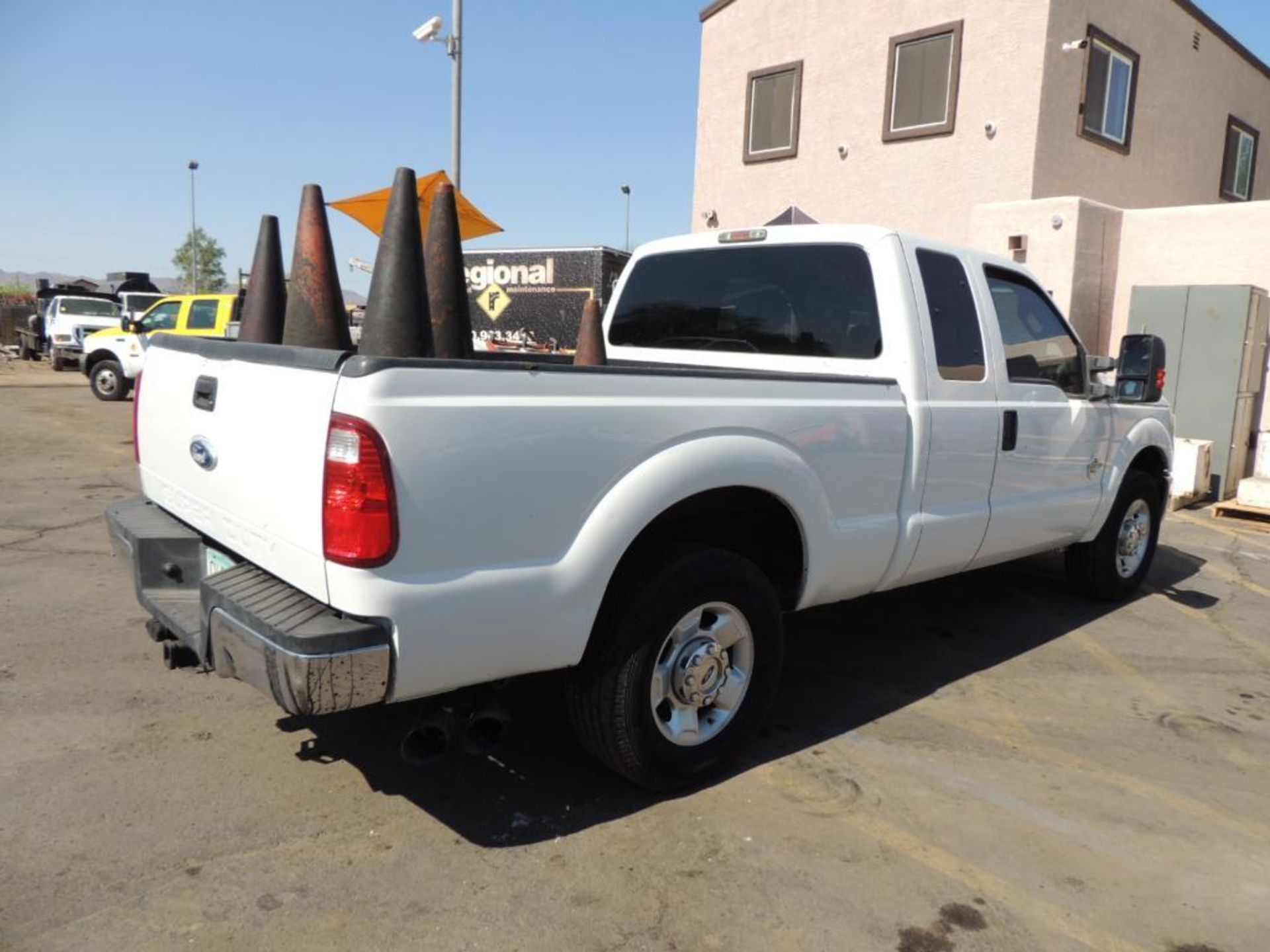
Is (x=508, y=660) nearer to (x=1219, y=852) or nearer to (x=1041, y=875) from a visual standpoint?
(x=1041, y=875)

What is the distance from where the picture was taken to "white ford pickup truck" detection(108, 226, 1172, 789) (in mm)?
2359

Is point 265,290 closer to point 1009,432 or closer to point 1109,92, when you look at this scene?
point 1009,432

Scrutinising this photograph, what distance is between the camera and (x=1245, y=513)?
9008 millimetres

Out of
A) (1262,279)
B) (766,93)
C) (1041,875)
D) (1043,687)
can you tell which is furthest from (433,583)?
(766,93)

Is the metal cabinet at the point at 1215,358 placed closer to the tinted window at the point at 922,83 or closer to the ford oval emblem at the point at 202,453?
the tinted window at the point at 922,83

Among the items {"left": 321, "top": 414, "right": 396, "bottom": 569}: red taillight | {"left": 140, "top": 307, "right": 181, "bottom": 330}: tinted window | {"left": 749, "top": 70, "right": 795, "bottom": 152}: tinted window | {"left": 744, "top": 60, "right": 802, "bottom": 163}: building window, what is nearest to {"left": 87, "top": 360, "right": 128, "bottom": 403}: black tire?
{"left": 140, "top": 307, "right": 181, "bottom": 330}: tinted window

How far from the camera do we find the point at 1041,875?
2.85 metres

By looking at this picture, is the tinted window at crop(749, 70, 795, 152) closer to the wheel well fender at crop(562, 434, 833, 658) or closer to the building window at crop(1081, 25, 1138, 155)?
the building window at crop(1081, 25, 1138, 155)

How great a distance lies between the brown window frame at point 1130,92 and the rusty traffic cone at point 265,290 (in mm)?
11632

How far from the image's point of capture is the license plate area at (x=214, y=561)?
2936 mm

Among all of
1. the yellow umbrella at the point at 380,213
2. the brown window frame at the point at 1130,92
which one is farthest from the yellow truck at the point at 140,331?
the brown window frame at the point at 1130,92

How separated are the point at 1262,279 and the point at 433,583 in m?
10.8

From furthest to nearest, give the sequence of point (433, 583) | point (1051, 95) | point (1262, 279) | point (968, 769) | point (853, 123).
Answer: point (853, 123)
point (1051, 95)
point (1262, 279)
point (968, 769)
point (433, 583)

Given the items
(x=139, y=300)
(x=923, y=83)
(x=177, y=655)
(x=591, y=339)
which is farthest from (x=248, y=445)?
(x=139, y=300)
